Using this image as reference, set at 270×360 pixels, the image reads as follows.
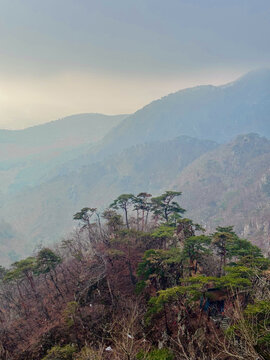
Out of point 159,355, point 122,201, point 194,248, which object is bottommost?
point 159,355

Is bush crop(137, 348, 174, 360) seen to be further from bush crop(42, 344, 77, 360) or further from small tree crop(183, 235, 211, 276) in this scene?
small tree crop(183, 235, 211, 276)

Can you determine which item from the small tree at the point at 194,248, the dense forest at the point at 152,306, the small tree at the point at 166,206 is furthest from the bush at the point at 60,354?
the small tree at the point at 166,206

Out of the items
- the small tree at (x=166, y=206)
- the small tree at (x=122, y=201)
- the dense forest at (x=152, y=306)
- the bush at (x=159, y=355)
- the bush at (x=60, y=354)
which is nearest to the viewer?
the bush at (x=159, y=355)

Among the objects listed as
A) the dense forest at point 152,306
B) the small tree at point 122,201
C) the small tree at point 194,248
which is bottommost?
the dense forest at point 152,306

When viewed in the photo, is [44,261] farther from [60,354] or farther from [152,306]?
[152,306]

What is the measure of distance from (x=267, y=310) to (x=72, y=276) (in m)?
26.5

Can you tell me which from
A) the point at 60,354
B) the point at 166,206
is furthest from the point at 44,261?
the point at 166,206

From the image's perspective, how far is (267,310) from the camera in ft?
41.9

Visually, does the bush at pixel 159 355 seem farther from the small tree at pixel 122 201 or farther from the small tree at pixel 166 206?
the small tree at pixel 122 201

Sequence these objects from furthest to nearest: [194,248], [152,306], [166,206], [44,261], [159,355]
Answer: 1. [166,206]
2. [44,261]
3. [194,248]
4. [152,306]
5. [159,355]

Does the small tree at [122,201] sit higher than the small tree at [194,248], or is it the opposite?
the small tree at [122,201]

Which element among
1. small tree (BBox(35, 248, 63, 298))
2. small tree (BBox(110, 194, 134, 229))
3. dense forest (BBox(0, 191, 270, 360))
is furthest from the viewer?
small tree (BBox(110, 194, 134, 229))

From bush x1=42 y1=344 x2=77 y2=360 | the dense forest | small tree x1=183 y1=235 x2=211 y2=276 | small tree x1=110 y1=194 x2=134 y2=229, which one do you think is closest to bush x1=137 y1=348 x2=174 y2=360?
the dense forest

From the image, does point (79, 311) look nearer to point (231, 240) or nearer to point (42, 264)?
point (42, 264)
